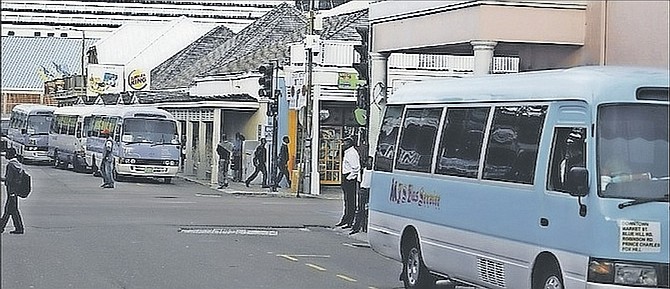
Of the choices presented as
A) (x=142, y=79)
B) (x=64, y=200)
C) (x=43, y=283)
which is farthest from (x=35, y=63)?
(x=43, y=283)

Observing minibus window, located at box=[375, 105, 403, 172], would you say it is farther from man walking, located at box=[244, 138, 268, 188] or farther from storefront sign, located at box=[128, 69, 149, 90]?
storefront sign, located at box=[128, 69, 149, 90]

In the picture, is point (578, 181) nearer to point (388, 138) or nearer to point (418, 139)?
point (418, 139)

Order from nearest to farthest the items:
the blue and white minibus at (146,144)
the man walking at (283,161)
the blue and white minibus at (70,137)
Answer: the man walking at (283,161), the blue and white minibus at (146,144), the blue and white minibus at (70,137)

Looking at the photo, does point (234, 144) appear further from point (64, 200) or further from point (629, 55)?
point (629, 55)

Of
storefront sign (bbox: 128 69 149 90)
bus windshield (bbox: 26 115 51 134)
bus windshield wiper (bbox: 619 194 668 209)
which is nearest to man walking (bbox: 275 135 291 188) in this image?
bus windshield (bbox: 26 115 51 134)

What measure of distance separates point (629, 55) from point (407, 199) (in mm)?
6765

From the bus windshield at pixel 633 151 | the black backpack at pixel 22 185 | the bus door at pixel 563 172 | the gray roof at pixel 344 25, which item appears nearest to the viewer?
the bus windshield at pixel 633 151

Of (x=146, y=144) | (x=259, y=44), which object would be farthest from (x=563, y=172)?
(x=259, y=44)

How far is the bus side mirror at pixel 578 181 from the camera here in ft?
35.1

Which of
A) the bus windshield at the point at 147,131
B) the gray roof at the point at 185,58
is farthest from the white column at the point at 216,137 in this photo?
the gray roof at the point at 185,58

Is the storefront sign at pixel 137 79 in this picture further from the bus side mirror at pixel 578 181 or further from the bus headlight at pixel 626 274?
the bus headlight at pixel 626 274

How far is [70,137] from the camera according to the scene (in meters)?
53.8

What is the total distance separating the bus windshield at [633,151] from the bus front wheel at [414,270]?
410 cm

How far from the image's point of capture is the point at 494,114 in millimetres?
13133
